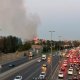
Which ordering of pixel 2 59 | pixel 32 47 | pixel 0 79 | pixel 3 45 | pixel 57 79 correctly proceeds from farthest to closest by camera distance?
pixel 32 47, pixel 3 45, pixel 2 59, pixel 57 79, pixel 0 79

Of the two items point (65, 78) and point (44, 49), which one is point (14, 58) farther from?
point (44, 49)

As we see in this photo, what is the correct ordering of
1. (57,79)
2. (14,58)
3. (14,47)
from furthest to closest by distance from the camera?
(14,47)
(14,58)
(57,79)

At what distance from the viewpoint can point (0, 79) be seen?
55156 millimetres

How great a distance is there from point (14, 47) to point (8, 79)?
111 m

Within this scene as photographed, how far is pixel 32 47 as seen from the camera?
194 m

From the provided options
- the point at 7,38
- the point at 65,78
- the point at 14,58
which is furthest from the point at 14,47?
the point at 65,78

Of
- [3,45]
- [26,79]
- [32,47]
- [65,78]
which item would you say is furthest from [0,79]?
[32,47]

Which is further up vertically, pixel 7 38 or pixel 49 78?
pixel 7 38

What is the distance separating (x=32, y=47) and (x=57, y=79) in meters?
132

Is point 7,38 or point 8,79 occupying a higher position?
point 7,38

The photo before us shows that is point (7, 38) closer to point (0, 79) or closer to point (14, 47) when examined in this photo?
point (14, 47)

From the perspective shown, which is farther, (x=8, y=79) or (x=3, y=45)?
(x=3, y=45)

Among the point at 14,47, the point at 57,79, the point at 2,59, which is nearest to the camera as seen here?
the point at 57,79

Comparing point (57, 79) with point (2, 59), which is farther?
point (2, 59)
